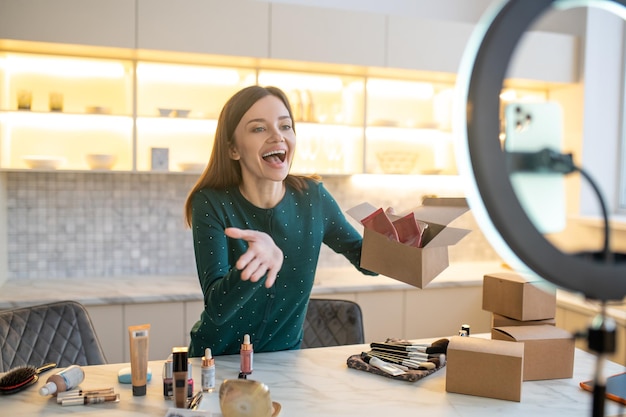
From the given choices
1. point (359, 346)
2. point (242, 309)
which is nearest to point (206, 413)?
point (242, 309)

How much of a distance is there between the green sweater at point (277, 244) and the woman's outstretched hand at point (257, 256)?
31 cm

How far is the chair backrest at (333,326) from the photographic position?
213cm

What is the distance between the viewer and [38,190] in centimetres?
336

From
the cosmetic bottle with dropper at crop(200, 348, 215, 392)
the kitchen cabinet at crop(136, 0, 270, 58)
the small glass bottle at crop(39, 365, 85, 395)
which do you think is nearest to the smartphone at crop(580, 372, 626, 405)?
the cosmetic bottle with dropper at crop(200, 348, 215, 392)

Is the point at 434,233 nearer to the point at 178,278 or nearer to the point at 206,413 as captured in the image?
the point at 206,413

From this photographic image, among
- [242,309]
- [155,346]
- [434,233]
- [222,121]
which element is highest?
[222,121]

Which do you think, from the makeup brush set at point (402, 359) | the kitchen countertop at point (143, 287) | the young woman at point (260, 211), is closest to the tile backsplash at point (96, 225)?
the kitchen countertop at point (143, 287)

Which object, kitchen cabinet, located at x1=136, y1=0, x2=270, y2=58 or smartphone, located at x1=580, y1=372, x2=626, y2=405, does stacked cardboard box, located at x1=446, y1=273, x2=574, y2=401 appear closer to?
smartphone, located at x1=580, y1=372, x2=626, y2=405

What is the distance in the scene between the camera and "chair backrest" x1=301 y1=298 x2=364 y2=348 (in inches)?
84.0

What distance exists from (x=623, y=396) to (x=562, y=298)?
2.01 meters

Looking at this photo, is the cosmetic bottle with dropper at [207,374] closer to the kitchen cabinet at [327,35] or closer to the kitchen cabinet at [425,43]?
the kitchen cabinet at [327,35]

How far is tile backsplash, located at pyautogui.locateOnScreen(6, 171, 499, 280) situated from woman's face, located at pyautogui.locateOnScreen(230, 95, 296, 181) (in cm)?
194

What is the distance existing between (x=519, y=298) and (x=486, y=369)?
12.7 inches

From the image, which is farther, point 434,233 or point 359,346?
point 359,346
